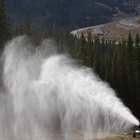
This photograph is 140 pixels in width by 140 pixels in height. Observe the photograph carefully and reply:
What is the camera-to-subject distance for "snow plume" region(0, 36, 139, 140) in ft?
136

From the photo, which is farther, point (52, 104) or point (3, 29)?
point (3, 29)

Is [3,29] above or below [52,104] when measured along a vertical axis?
above

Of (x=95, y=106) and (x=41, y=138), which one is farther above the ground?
(x=95, y=106)

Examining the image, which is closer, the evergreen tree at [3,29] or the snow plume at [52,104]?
the snow plume at [52,104]

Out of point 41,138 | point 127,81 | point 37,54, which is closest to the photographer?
point 41,138

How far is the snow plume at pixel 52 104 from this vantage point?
1629 inches

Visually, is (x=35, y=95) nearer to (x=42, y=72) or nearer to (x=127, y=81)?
(x=42, y=72)

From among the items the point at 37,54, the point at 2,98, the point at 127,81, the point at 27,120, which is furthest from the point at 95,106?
the point at 127,81

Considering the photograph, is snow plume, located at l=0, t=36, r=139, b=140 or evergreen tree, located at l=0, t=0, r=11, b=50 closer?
snow plume, located at l=0, t=36, r=139, b=140

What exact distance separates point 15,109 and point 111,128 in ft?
43.0

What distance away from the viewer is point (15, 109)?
43.0 m

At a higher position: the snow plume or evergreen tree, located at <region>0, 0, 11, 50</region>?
evergreen tree, located at <region>0, 0, 11, 50</region>

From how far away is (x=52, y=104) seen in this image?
44.2 meters

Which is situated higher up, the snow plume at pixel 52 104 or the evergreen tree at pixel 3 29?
the evergreen tree at pixel 3 29
